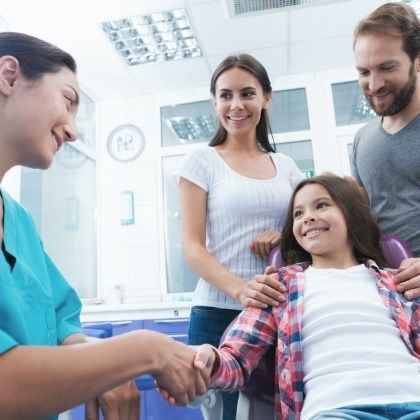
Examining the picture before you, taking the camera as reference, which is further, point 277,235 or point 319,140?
point 319,140

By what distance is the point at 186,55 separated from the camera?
374cm

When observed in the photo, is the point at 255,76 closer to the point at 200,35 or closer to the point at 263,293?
the point at 263,293

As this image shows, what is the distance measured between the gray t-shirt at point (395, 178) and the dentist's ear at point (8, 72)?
1.30 metres

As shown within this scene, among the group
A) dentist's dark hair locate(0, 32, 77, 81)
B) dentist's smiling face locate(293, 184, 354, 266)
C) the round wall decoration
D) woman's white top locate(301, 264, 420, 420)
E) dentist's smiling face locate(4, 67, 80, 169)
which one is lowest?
woman's white top locate(301, 264, 420, 420)

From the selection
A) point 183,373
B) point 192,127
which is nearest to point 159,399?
point 183,373

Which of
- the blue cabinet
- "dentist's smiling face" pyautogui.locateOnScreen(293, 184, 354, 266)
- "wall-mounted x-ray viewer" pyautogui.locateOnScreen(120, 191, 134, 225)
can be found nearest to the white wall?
"wall-mounted x-ray viewer" pyautogui.locateOnScreen(120, 191, 134, 225)

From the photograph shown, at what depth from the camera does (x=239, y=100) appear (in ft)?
5.12

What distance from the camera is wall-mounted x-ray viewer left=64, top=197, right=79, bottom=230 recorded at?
13.3 ft

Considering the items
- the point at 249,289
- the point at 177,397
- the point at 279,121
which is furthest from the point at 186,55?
the point at 177,397

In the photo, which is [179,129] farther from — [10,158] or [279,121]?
[10,158]

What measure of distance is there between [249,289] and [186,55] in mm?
3003

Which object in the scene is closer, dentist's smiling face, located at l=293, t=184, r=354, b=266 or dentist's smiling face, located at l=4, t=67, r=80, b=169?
dentist's smiling face, located at l=4, t=67, r=80, b=169

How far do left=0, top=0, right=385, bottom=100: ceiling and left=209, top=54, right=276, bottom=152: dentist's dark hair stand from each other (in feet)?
5.62

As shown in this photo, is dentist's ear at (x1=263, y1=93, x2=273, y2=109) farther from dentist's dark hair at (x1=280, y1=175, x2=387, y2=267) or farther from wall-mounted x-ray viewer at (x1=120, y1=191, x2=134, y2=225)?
wall-mounted x-ray viewer at (x1=120, y1=191, x2=134, y2=225)
